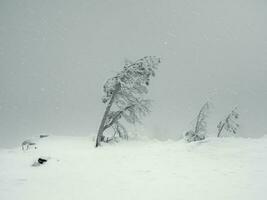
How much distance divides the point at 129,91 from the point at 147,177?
1762 cm

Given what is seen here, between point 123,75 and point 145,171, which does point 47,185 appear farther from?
point 123,75

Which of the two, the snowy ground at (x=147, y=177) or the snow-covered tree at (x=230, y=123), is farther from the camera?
the snow-covered tree at (x=230, y=123)

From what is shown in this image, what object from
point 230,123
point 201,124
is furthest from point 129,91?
point 230,123

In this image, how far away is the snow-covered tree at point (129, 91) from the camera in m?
27.7

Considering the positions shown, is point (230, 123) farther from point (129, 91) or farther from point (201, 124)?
point (129, 91)

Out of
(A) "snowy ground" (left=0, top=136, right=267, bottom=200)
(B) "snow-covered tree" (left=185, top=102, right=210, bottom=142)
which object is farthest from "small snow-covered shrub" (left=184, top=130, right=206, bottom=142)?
(A) "snowy ground" (left=0, top=136, right=267, bottom=200)

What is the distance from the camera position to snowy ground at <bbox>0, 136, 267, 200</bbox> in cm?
899

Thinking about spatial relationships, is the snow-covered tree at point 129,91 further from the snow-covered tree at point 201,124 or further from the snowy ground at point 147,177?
the snowy ground at point 147,177

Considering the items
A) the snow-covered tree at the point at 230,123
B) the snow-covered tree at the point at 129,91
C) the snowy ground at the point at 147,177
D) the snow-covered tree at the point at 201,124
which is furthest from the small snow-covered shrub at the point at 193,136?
the snowy ground at the point at 147,177

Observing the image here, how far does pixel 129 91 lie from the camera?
28.2 metres

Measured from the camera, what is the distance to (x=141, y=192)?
9.23 m

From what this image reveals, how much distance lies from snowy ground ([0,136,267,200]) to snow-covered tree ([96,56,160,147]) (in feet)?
42.0

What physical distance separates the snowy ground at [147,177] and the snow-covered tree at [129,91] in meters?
12.8

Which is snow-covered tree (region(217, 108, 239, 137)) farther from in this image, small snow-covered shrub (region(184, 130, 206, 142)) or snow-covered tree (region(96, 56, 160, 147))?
snow-covered tree (region(96, 56, 160, 147))
